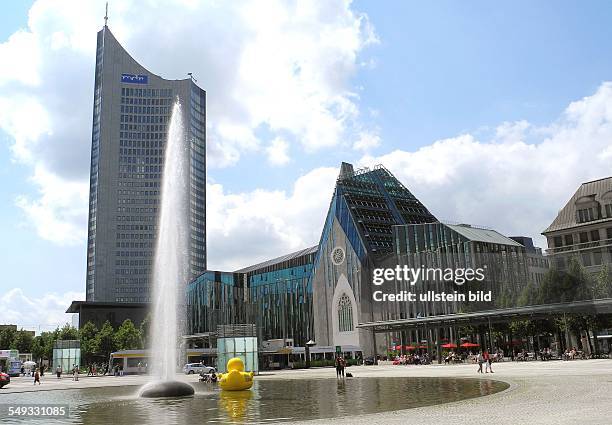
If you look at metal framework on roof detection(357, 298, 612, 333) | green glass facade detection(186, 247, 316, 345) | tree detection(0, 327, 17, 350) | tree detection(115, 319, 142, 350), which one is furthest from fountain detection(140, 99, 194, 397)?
tree detection(0, 327, 17, 350)

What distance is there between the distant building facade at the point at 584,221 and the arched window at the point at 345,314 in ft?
118

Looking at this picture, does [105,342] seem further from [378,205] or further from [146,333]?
[378,205]

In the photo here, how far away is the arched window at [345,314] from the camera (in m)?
108

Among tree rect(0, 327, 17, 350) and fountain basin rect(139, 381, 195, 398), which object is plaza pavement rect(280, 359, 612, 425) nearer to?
fountain basin rect(139, 381, 195, 398)

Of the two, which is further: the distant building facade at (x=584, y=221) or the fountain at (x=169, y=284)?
the distant building facade at (x=584, y=221)

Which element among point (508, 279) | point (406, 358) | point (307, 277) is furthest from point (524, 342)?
point (307, 277)

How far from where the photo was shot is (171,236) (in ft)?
115

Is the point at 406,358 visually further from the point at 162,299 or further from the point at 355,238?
the point at 162,299

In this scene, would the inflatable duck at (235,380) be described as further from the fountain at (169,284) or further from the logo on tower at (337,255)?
the logo on tower at (337,255)

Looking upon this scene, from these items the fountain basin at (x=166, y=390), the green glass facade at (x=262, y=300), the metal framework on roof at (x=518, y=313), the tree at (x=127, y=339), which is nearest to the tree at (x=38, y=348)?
the tree at (x=127, y=339)

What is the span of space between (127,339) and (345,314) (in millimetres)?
43269

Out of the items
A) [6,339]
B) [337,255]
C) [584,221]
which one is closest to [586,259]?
[584,221]

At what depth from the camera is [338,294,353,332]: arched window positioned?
108125 mm

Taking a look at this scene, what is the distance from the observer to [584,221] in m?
91.4
